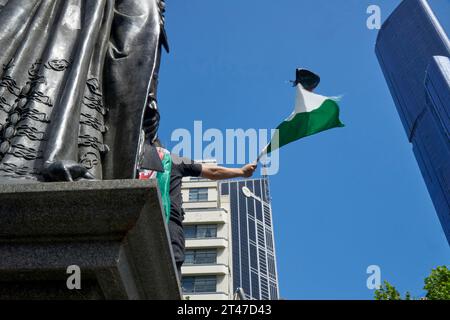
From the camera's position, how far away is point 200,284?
48531 mm

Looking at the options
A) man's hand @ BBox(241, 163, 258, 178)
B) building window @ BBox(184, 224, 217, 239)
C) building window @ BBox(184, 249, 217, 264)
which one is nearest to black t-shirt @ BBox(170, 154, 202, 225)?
man's hand @ BBox(241, 163, 258, 178)

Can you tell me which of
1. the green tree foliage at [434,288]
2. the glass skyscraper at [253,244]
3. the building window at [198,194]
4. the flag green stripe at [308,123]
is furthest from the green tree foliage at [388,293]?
the glass skyscraper at [253,244]

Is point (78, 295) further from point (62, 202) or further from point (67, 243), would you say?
point (62, 202)

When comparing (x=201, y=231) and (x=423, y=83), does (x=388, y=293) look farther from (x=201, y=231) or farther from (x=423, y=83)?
(x=423, y=83)

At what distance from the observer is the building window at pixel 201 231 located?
52.2 meters

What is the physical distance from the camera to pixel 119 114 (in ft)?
13.0

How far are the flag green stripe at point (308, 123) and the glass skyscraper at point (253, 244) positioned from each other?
85000 millimetres

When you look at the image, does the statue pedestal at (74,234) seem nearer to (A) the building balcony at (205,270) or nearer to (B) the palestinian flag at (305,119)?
(B) the palestinian flag at (305,119)

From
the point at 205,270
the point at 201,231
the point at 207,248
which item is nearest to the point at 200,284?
the point at 205,270

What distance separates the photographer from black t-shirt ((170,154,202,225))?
5.32 metres

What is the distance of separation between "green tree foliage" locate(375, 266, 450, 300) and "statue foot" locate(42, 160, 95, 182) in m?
22.5

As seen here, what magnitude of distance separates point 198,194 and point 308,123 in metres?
51.5

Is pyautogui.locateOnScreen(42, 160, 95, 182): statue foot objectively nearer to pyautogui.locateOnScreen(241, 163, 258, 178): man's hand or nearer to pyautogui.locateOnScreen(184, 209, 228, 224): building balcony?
pyautogui.locateOnScreen(241, 163, 258, 178): man's hand

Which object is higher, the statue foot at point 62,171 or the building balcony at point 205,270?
the building balcony at point 205,270
